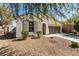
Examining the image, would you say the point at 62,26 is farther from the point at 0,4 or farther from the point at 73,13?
the point at 0,4

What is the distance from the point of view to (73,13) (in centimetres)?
550

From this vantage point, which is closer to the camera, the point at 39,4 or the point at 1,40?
the point at 39,4

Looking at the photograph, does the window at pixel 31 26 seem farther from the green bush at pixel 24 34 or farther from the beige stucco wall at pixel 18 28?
the beige stucco wall at pixel 18 28

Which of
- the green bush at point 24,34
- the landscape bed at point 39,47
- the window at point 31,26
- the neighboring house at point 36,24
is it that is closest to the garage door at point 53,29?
the neighboring house at point 36,24

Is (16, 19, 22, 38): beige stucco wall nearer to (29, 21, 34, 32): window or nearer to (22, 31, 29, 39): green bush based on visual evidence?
(22, 31, 29, 39): green bush

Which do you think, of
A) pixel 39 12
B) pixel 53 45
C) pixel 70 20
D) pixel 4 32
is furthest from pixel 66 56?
pixel 4 32

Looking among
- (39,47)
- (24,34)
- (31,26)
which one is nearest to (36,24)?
(31,26)

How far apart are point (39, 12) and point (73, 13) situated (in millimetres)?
769

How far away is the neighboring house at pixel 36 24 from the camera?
558 centimetres

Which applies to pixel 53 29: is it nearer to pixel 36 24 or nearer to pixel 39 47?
pixel 36 24

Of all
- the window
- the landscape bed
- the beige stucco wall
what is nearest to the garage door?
the landscape bed

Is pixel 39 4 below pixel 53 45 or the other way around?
the other way around

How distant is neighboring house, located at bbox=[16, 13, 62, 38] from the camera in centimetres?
558

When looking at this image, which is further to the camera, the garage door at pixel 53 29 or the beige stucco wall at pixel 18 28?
the beige stucco wall at pixel 18 28
